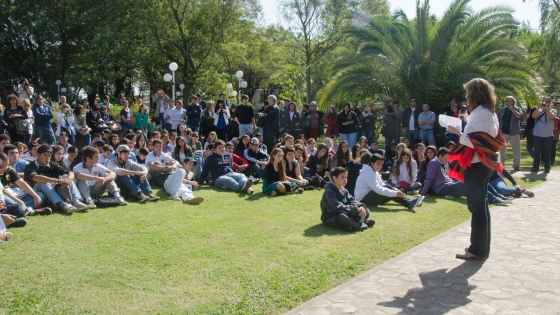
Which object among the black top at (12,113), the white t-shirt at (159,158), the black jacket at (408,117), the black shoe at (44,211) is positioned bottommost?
the black shoe at (44,211)

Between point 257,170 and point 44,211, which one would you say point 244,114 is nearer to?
point 257,170

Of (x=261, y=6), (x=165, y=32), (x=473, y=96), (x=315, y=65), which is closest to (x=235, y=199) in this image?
(x=473, y=96)

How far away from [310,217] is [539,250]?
130 inches

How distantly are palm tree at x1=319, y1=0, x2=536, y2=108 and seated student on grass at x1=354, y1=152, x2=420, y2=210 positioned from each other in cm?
910

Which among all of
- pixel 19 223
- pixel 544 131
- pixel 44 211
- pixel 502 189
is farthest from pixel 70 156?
pixel 544 131

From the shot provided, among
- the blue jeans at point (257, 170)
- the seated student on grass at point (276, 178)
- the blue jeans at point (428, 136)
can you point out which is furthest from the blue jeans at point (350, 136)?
the seated student on grass at point (276, 178)

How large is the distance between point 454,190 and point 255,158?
471cm

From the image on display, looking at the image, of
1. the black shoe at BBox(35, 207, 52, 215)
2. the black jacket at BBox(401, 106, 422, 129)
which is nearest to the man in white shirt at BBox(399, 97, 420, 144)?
the black jacket at BBox(401, 106, 422, 129)

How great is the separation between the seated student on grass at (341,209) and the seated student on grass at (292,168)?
3.46m

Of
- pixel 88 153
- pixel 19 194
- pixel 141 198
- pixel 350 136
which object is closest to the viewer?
pixel 19 194

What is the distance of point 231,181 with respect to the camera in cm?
1071

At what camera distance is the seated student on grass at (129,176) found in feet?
30.8

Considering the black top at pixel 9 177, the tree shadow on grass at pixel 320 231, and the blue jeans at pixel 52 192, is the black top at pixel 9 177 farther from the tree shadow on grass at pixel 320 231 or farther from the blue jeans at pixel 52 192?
the tree shadow on grass at pixel 320 231

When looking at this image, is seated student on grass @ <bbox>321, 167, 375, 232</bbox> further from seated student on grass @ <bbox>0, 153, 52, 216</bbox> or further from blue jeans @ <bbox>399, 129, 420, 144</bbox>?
blue jeans @ <bbox>399, 129, 420, 144</bbox>
